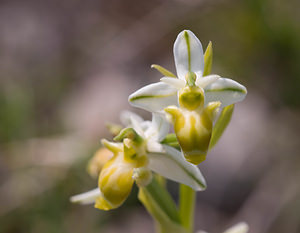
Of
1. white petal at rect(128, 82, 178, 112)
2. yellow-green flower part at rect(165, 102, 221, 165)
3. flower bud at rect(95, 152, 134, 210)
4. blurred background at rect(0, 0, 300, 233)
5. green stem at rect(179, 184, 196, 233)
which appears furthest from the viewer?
blurred background at rect(0, 0, 300, 233)

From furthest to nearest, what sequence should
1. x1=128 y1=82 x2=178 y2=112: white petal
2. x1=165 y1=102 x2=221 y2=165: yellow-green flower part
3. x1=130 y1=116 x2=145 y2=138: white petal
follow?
x1=130 y1=116 x2=145 y2=138: white petal → x1=128 y1=82 x2=178 y2=112: white petal → x1=165 y1=102 x2=221 y2=165: yellow-green flower part

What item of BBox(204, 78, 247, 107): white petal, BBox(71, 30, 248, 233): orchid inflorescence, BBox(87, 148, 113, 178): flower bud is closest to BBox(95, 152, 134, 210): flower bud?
BBox(71, 30, 248, 233): orchid inflorescence

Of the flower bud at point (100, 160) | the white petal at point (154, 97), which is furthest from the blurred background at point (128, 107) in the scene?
the white petal at point (154, 97)

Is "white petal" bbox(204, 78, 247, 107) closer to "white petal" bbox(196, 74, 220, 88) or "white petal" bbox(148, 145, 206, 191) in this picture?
"white petal" bbox(196, 74, 220, 88)

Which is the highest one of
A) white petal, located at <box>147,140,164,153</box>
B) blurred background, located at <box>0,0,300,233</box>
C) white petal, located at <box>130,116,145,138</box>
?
white petal, located at <box>130,116,145,138</box>

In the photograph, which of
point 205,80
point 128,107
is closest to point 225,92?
point 205,80

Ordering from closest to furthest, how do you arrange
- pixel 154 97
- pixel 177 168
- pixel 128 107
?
pixel 154 97 → pixel 177 168 → pixel 128 107

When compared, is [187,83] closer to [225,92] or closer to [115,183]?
[225,92]

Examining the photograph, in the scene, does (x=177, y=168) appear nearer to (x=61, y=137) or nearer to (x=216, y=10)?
(x=61, y=137)
